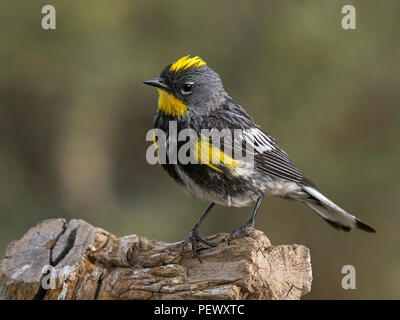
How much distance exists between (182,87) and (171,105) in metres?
0.21

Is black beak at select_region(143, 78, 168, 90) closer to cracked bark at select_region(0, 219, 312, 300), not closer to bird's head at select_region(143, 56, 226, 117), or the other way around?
bird's head at select_region(143, 56, 226, 117)

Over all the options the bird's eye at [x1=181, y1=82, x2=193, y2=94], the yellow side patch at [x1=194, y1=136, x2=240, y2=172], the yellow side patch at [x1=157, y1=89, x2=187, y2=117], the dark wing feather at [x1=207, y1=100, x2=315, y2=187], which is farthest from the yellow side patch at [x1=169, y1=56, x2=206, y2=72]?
the yellow side patch at [x1=194, y1=136, x2=240, y2=172]

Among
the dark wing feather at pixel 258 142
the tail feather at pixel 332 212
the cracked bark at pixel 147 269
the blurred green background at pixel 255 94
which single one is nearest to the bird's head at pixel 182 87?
the dark wing feather at pixel 258 142

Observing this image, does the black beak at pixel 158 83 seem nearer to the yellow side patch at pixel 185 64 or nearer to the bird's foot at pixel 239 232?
the yellow side patch at pixel 185 64

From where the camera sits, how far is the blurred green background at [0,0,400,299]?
934cm

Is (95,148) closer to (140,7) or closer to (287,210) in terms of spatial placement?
(140,7)

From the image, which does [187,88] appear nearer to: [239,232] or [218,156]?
[218,156]

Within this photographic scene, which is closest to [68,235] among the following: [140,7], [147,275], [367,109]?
[147,275]

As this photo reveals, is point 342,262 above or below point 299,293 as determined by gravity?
below

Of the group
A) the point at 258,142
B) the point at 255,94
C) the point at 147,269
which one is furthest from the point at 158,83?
the point at 255,94

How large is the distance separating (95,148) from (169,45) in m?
2.29

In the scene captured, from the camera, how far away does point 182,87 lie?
5711mm

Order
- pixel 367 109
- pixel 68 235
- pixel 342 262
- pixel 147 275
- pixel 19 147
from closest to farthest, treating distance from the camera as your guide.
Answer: pixel 147 275 < pixel 68 235 < pixel 342 262 < pixel 367 109 < pixel 19 147

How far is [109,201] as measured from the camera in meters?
10.4
